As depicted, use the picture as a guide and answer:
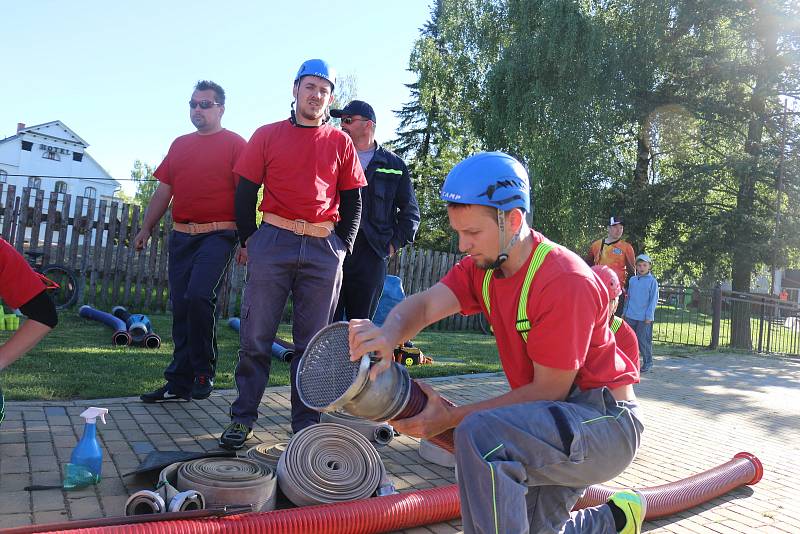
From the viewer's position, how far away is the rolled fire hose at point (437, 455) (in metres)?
4.56

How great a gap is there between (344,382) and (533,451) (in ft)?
2.39

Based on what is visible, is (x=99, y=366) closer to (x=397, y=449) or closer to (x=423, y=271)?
(x=397, y=449)

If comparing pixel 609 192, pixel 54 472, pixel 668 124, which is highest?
pixel 668 124

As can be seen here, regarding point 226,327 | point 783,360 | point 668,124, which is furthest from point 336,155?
point 668,124

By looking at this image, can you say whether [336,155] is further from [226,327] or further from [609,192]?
[609,192]

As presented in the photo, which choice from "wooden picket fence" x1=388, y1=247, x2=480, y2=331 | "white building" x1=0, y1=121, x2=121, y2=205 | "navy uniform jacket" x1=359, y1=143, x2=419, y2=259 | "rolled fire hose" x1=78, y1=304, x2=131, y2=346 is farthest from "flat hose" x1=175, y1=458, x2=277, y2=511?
"white building" x1=0, y1=121, x2=121, y2=205

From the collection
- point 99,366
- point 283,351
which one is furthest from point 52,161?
point 99,366

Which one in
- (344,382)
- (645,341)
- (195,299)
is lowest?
(645,341)

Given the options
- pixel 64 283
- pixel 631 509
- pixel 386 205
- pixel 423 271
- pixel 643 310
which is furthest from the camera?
pixel 423 271

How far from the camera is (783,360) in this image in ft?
57.0

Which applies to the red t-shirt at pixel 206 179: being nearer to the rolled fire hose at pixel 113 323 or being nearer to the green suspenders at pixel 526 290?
the rolled fire hose at pixel 113 323

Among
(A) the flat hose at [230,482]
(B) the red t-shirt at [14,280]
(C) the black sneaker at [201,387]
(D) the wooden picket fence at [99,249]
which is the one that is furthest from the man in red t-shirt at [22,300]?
(D) the wooden picket fence at [99,249]

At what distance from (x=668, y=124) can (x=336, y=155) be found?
20685 millimetres

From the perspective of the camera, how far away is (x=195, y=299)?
5414 mm
